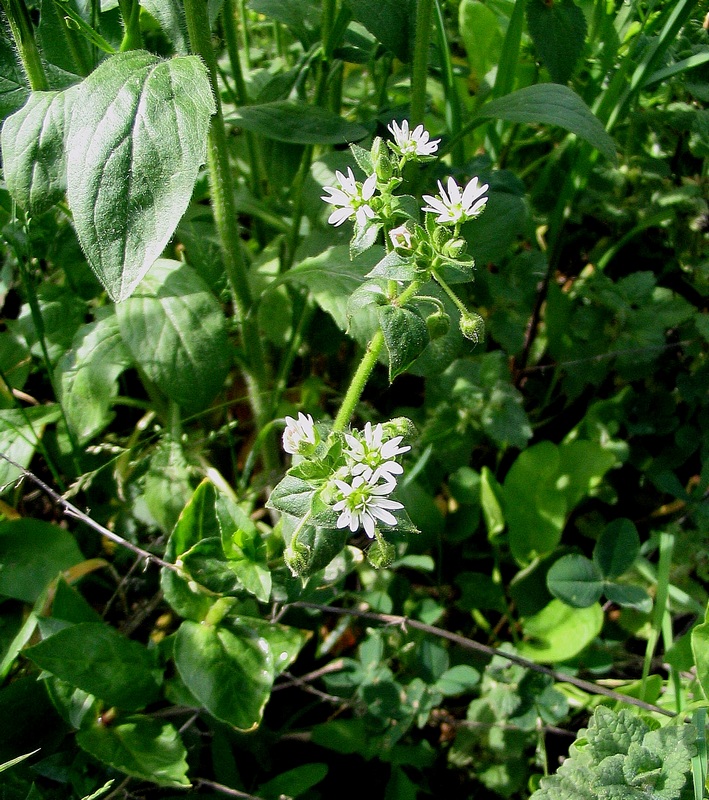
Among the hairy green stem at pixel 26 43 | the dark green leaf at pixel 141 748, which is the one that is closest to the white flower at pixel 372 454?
the dark green leaf at pixel 141 748

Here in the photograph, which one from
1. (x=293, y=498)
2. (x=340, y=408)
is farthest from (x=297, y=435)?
(x=340, y=408)

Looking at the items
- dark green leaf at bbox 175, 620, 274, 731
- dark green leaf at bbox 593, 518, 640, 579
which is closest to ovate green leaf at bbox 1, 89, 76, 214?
dark green leaf at bbox 175, 620, 274, 731

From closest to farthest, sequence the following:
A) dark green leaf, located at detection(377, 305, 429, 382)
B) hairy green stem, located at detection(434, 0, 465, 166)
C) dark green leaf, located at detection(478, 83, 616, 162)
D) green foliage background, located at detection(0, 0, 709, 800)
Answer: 1. dark green leaf, located at detection(377, 305, 429, 382)
2. green foliage background, located at detection(0, 0, 709, 800)
3. dark green leaf, located at detection(478, 83, 616, 162)
4. hairy green stem, located at detection(434, 0, 465, 166)

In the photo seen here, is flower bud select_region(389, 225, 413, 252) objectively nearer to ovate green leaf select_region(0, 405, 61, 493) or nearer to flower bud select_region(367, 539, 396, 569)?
flower bud select_region(367, 539, 396, 569)

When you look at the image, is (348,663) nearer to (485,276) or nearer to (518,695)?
(518,695)

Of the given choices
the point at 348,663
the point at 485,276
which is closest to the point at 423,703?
the point at 348,663
